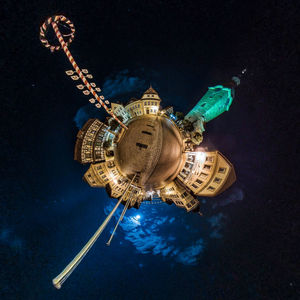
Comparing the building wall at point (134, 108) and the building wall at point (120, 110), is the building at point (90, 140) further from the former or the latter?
the building wall at point (134, 108)

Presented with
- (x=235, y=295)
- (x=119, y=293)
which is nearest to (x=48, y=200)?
(x=119, y=293)

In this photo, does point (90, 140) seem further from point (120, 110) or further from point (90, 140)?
point (120, 110)

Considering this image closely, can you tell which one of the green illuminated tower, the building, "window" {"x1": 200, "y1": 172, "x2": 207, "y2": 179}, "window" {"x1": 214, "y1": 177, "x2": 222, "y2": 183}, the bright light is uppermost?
the building

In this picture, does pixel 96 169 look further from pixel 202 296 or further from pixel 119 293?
pixel 202 296

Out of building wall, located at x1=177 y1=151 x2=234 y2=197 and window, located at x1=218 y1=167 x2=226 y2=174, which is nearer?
window, located at x1=218 y1=167 x2=226 y2=174

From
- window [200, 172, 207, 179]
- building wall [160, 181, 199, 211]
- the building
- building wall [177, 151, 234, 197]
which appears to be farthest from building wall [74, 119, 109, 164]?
window [200, 172, 207, 179]

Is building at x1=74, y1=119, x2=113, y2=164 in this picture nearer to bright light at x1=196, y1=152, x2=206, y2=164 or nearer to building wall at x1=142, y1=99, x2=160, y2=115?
building wall at x1=142, y1=99, x2=160, y2=115

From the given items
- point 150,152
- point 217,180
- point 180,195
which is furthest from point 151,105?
point 217,180

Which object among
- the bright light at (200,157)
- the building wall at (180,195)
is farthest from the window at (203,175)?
the building wall at (180,195)

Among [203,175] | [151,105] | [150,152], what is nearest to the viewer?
[150,152]
